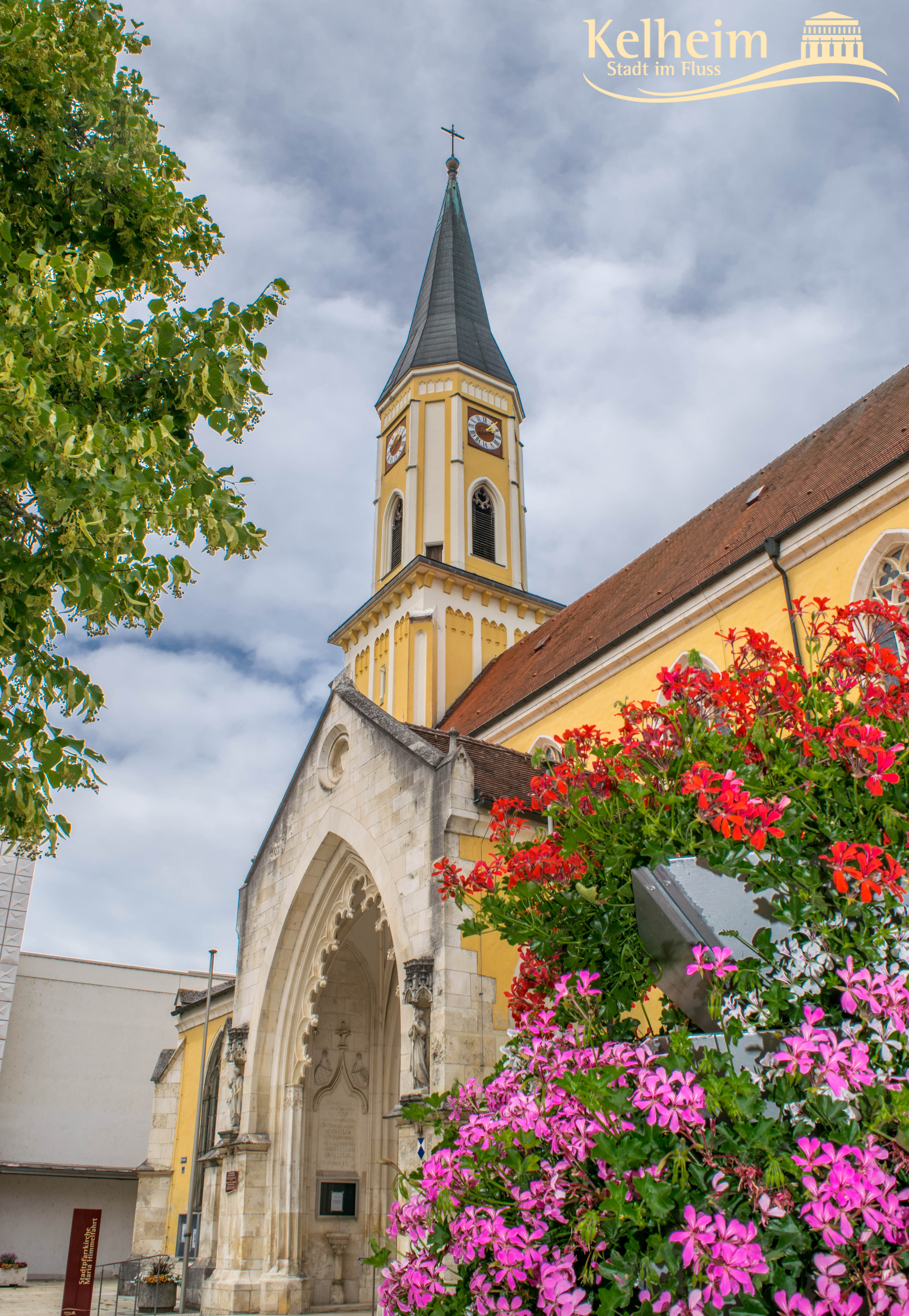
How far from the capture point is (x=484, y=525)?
94.2 ft

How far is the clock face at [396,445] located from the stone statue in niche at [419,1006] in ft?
70.3

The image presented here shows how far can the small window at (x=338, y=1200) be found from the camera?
13117 mm

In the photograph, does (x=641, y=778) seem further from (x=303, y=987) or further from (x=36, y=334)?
(x=303, y=987)

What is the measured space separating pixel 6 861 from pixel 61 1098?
810 cm

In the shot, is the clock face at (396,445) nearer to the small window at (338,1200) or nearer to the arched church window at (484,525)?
the arched church window at (484,525)

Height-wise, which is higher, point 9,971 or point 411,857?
point 9,971

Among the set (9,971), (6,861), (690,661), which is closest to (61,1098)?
(9,971)

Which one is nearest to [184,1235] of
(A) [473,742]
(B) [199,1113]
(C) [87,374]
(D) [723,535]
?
(B) [199,1113]

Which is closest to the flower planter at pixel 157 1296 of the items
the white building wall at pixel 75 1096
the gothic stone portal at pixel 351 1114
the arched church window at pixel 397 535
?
the gothic stone portal at pixel 351 1114

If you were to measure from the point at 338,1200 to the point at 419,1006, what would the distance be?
5.10 m

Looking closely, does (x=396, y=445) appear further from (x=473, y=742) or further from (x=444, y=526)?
(x=473, y=742)

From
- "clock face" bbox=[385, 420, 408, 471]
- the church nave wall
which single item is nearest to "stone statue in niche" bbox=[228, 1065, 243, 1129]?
the church nave wall

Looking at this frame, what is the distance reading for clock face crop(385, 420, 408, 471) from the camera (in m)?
29.9

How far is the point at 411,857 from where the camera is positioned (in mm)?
11008
